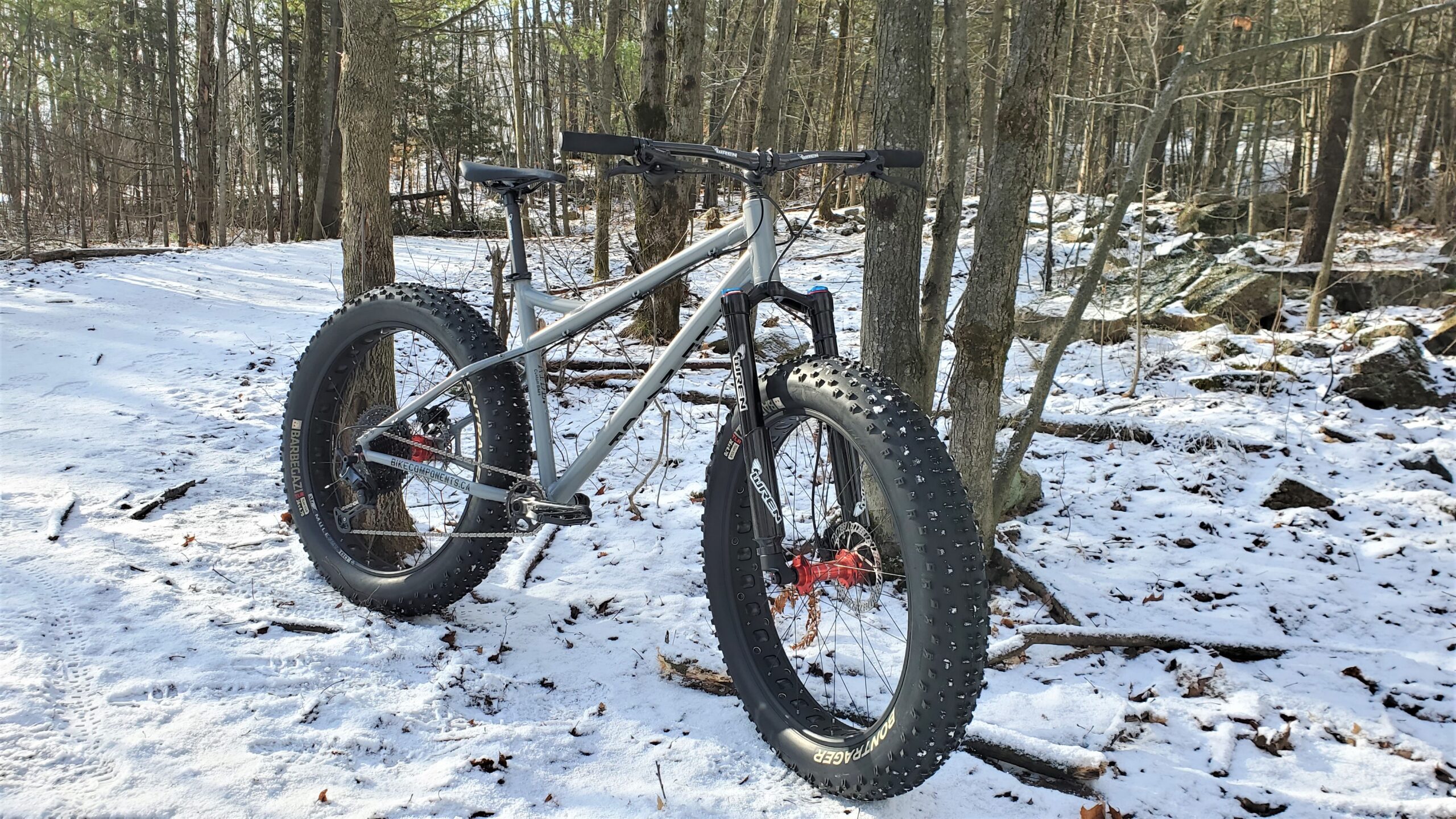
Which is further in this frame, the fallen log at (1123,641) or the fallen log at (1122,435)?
the fallen log at (1122,435)

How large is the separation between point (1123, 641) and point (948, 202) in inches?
72.7

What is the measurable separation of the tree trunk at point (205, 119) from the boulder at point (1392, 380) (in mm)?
16813

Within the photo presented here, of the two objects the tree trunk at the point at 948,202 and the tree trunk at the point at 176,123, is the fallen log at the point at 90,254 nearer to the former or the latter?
the tree trunk at the point at 176,123

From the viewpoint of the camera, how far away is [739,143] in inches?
581

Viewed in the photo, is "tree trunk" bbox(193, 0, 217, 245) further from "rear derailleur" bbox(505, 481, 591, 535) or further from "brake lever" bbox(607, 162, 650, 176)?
"brake lever" bbox(607, 162, 650, 176)

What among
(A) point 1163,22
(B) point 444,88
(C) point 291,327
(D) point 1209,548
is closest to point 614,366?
(C) point 291,327

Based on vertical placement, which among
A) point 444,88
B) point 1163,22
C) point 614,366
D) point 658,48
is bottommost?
point 614,366

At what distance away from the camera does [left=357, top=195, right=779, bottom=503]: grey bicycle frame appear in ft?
7.48

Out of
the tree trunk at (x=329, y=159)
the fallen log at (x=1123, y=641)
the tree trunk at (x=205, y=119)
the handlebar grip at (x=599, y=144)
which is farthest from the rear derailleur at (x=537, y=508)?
the tree trunk at (x=205, y=119)

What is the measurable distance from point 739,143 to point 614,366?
9867 mm

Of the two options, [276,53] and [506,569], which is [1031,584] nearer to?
[506,569]

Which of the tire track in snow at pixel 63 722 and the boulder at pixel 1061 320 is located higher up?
the boulder at pixel 1061 320

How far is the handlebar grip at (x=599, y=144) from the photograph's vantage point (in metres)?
2.06

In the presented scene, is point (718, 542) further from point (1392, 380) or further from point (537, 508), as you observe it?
point (1392, 380)
